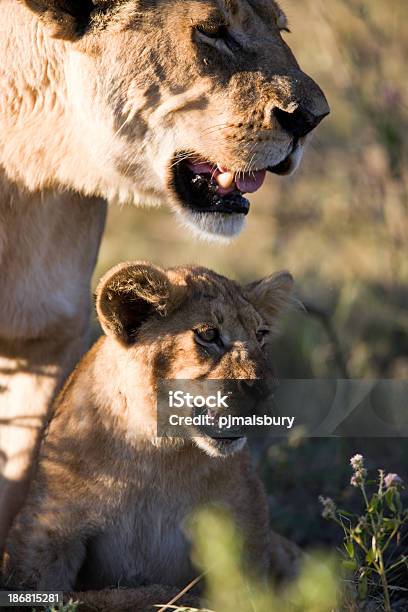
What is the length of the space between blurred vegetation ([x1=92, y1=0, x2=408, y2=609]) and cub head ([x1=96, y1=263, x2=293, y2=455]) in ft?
4.48

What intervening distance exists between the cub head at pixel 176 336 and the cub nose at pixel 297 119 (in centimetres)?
52

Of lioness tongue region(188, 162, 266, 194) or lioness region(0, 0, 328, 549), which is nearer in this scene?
lioness region(0, 0, 328, 549)

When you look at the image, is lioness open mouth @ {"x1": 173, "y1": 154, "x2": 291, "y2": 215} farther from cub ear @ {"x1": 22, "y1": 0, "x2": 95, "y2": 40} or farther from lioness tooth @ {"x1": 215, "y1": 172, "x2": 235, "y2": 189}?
cub ear @ {"x1": 22, "y1": 0, "x2": 95, "y2": 40}

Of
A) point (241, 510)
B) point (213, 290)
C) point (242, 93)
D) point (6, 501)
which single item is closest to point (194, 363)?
point (213, 290)

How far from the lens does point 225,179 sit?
379 cm

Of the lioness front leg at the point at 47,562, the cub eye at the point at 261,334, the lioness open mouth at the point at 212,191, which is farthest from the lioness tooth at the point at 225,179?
the lioness front leg at the point at 47,562

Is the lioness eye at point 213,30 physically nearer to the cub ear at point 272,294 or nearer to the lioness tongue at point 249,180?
the lioness tongue at point 249,180

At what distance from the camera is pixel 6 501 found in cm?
421

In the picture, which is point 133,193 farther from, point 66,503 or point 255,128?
point 66,503

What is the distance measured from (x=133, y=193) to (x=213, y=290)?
51 cm

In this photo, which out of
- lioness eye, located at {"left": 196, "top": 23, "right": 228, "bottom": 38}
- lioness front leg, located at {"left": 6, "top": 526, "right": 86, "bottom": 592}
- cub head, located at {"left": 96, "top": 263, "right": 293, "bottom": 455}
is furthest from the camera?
lioness eye, located at {"left": 196, "top": 23, "right": 228, "bottom": 38}

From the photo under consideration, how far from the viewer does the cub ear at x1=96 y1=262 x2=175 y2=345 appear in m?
3.43

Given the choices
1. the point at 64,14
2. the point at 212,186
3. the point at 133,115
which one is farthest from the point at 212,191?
the point at 64,14

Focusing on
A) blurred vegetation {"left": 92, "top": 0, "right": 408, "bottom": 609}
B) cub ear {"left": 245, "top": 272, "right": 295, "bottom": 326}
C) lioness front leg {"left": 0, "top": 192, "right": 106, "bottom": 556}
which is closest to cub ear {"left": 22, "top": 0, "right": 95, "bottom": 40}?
lioness front leg {"left": 0, "top": 192, "right": 106, "bottom": 556}
